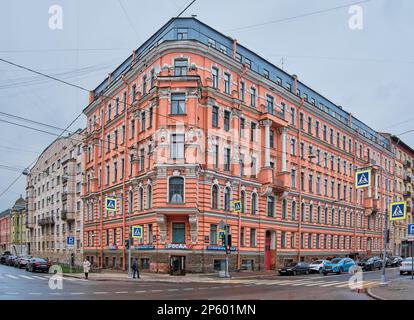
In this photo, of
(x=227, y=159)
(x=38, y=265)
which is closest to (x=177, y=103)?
(x=227, y=159)

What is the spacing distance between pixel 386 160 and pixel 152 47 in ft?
171

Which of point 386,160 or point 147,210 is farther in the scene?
point 386,160

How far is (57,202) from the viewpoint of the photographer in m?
66.6

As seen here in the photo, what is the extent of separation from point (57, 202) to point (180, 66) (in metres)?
38.4

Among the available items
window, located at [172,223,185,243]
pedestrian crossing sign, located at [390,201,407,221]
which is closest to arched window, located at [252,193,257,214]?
window, located at [172,223,185,243]

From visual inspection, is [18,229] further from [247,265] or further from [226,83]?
[226,83]

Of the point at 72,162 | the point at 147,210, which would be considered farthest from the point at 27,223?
the point at 147,210

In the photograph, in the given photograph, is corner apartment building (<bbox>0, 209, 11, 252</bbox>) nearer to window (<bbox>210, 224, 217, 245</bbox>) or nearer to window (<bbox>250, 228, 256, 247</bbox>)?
window (<bbox>250, 228, 256, 247</bbox>)

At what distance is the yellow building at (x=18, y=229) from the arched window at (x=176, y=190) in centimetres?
6548

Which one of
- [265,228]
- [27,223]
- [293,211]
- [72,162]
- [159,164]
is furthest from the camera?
[27,223]

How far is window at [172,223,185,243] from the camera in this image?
35875 millimetres

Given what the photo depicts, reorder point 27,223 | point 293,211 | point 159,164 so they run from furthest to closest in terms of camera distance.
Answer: point 27,223 < point 293,211 < point 159,164

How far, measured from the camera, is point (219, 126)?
38.8 m
